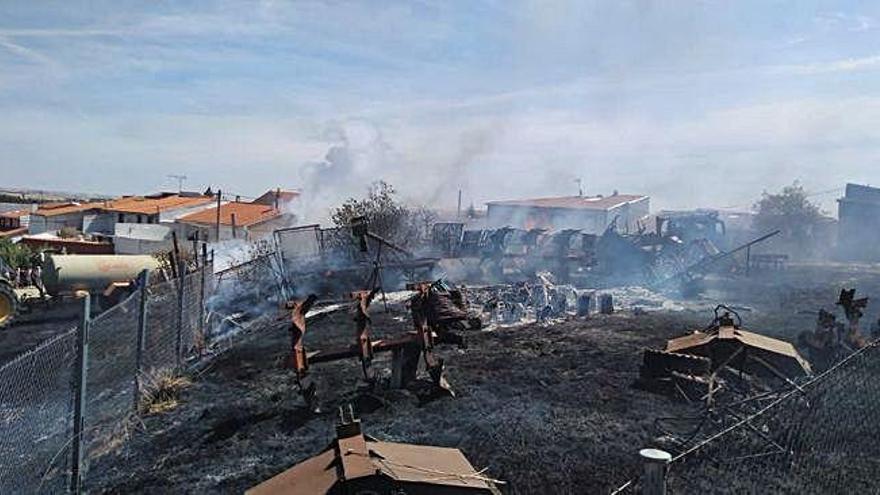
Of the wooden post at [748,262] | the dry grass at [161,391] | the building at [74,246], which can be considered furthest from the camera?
the building at [74,246]

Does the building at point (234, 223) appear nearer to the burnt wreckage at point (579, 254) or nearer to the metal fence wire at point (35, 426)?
the burnt wreckage at point (579, 254)

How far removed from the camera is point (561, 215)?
47.4m

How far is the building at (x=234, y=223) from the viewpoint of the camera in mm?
34750

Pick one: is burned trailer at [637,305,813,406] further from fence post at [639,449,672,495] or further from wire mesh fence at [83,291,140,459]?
wire mesh fence at [83,291,140,459]

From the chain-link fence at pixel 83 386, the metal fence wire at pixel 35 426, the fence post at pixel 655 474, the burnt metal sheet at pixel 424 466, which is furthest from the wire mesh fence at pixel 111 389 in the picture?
the fence post at pixel 655 474

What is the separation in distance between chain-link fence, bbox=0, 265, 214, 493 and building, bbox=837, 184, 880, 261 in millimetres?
43019

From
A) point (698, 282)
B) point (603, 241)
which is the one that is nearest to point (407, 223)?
point (603, 241)

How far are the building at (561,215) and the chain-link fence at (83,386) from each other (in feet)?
116

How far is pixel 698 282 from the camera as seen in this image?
2402 centimetres

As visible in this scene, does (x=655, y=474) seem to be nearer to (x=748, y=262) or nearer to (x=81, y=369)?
(x=81, y=369)

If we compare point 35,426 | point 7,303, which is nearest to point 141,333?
point 35,426

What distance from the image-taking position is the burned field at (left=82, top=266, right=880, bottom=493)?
7309 millimetres

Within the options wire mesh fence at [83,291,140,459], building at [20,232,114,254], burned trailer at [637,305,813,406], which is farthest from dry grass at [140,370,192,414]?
building at [20,232,114,254]

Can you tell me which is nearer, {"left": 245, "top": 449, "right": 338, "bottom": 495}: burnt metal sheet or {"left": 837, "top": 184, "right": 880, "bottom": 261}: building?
{"left": 245, "top": 449, "right": 338, "bottom": 495}: burnt metal sheet
